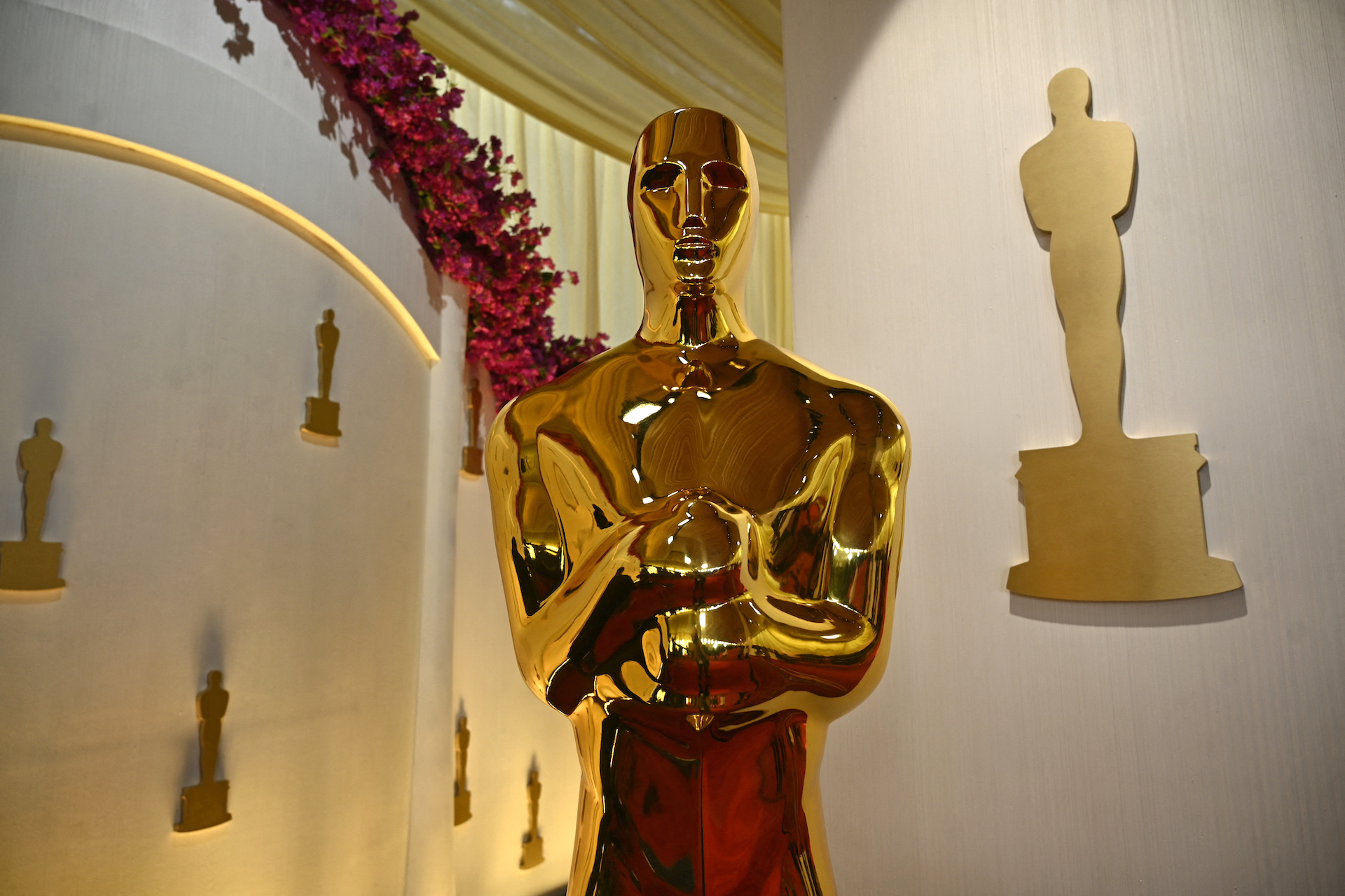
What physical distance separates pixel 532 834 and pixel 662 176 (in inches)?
129

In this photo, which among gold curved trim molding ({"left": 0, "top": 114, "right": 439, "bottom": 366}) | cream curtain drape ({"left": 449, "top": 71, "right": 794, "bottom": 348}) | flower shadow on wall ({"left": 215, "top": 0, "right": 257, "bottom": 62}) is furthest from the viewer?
cream curtain drape ({"left": 449, "top": 71, "right": 794, "bottom": 348})

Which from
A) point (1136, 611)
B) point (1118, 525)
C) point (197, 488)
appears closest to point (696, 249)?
point (1118, 525)

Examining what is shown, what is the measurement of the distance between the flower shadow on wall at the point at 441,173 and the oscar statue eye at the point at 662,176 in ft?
6.15

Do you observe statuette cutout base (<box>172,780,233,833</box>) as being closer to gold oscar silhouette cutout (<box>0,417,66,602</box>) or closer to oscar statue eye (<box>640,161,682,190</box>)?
gold oscar silhouette cutout (<box>0,417,66,602</box>)

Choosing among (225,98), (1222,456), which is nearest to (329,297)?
(225,98)

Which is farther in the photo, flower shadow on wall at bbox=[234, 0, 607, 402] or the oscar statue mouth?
flower shadow on wall at bbox=[234, 0, 607, 402]

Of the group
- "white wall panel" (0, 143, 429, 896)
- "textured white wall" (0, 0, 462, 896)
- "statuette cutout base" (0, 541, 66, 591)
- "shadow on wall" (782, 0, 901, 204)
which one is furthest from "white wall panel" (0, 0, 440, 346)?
"shadow on wall" (782, 0, 901, 204)

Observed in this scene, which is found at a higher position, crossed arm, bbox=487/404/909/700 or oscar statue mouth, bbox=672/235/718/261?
oscar statue mouth, bbox=672/235/718/261

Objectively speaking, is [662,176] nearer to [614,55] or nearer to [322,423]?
[322,423]

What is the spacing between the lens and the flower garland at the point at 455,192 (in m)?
2.69

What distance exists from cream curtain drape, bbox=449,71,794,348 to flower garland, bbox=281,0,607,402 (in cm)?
18

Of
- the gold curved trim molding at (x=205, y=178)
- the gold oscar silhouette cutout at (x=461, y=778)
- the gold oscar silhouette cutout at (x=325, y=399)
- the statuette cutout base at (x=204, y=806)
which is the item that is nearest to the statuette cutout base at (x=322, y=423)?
the gold oscar silhouette cutout at (x=325, y=399)

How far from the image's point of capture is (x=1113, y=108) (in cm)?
141

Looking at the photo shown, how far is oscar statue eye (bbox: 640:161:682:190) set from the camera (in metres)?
1.20
